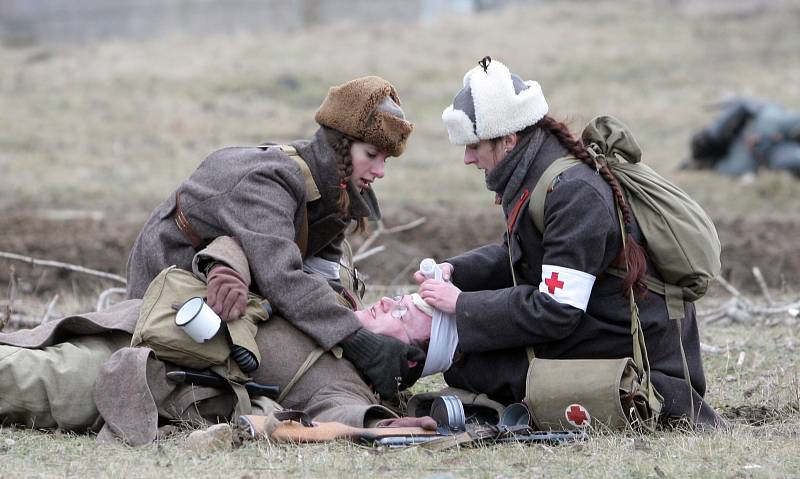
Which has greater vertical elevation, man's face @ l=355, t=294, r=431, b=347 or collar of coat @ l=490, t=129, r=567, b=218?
collar of coat @ l=490, t=129, r=567, b=218

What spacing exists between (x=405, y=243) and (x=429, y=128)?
696 cm

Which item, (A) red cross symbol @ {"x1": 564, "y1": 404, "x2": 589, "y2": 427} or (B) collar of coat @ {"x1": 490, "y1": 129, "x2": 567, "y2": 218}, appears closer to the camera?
(A) red cross symbol @ {"x1": 564, "y1": 404, "x2": 589, "y2": 427}

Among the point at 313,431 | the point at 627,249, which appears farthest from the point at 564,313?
the point at 313,431

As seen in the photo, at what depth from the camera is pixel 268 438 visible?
4309mm

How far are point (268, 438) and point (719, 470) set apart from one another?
65.5 inches

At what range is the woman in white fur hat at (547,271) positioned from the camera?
177 inches

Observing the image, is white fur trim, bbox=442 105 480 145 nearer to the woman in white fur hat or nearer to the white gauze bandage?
the woman in white fur hat

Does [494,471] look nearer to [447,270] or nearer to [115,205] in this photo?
[447,270]

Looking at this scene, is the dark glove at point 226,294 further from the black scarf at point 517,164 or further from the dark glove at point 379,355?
the black scarf at point 517,164

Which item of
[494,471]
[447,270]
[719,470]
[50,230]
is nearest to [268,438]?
[494,471]

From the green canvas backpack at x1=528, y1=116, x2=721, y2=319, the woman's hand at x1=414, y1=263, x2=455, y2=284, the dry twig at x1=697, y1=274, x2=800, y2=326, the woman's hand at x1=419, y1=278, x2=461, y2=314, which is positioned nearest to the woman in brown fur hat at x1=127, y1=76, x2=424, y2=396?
the woman's hand at x1=419, y1=278, x2=461, y2=314

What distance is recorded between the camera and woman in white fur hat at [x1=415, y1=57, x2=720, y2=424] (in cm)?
449

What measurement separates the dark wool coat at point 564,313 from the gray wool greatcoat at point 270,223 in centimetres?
61

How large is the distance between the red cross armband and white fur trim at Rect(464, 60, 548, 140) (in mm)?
611
